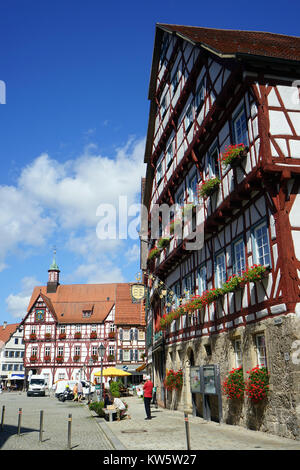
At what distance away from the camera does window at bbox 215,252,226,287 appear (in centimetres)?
1548

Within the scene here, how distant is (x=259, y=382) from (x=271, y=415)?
80 cm

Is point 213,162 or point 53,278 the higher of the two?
point 53,278

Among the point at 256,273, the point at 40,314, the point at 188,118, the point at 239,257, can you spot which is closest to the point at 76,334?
the point at 40,314

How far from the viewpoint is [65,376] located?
2496 inches

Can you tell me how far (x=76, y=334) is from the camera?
216 ft

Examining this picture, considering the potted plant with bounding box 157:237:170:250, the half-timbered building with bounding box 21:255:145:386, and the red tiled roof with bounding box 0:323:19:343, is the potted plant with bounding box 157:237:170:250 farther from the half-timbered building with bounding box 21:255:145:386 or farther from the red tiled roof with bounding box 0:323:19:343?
the red tiled roof with bounding box 0:323:19:343

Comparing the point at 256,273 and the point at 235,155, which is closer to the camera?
the point at 256,273

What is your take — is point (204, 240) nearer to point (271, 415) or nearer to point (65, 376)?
point (271, 415)

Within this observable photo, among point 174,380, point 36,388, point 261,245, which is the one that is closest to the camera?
point 261,245

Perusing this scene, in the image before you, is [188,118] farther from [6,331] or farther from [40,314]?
[6,331]

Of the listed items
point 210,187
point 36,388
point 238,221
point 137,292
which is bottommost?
point 36,388

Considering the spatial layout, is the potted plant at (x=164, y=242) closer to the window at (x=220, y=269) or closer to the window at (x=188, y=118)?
the window at (x=188, y=118)

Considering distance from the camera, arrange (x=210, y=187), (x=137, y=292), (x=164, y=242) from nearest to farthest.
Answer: (x=210, y=187), (x=164, y=242), (x=137, y=292)

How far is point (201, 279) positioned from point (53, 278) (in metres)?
63.1
